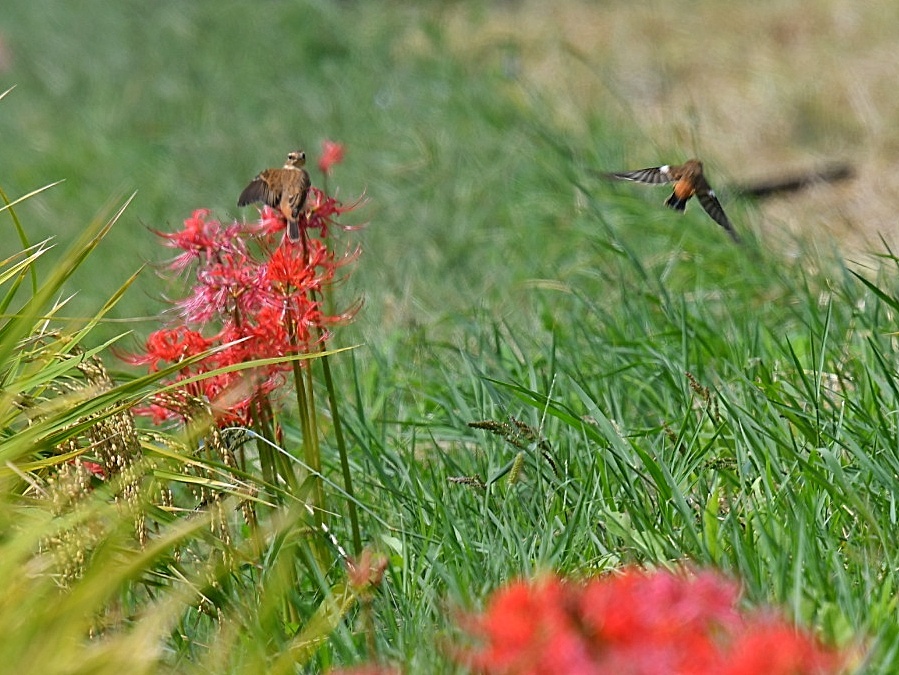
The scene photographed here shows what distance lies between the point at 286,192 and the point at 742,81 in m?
5.47

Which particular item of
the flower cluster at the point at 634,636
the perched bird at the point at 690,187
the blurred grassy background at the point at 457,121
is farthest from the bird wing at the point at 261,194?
the blurred grassy background at the point at 457,121

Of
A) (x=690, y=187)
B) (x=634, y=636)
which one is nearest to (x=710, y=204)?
(x=690, y=187)

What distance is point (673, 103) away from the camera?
7195 millimetres

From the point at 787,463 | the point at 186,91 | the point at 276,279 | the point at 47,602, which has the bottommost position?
the point at 787,463

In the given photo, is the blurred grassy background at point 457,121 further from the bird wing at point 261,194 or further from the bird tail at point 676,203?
the bird wing at point 261,194

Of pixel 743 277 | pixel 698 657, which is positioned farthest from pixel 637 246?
pixel 698 657

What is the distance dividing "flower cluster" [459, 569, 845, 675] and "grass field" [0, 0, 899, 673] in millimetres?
240

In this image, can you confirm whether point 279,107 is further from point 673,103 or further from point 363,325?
point 363,325

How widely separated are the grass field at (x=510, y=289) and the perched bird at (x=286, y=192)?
9cm

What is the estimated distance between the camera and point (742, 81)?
7324 millimetres

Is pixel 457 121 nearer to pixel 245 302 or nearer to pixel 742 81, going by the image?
pixel 742 81

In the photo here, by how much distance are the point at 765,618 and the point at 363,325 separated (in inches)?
119

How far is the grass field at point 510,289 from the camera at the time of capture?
2.10 meters

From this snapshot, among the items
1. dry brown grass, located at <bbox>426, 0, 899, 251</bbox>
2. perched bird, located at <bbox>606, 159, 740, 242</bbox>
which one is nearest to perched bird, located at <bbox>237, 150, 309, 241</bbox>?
perched bird, located at <bbox>606, 159, 740, 242</bbox>
